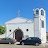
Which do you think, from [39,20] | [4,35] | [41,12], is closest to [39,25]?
[39,20]

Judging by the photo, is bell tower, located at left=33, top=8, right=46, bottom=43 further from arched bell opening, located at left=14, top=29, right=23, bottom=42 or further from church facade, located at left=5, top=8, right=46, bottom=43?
arched bell opening, located at left=14, top=29, right=23, bottom=42

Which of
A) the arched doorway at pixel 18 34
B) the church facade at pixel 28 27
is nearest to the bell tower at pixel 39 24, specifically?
the church facade at pixel 28 27

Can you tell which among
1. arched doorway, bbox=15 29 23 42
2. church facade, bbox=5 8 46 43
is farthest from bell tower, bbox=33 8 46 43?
arched doorway, bbox=15 29 23 42

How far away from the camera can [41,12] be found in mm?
30359

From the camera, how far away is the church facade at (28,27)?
2881cm

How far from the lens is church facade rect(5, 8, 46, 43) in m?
28.8

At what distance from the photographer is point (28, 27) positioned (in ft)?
96.4

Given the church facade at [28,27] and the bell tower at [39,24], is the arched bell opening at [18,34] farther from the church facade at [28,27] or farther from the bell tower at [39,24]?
the bell tower at [39,24]

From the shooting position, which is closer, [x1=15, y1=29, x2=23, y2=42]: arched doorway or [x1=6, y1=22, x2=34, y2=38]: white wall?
[x1=6, y1=22, x2=34, y2=38]: white wall

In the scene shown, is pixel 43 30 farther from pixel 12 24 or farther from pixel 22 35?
pixel 12 24

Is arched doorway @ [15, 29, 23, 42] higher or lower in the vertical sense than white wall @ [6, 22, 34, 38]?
lower

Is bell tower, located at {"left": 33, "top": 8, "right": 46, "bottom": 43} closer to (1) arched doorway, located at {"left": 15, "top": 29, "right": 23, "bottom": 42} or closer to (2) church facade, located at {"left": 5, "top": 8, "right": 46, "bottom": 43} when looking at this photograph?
(2) church facade, located at {"left": 5, "top": 8, "right": 46, "bottom": 43}

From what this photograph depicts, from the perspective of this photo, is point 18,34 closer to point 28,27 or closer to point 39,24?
point 28,27

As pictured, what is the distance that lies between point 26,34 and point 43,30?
4054 mm
